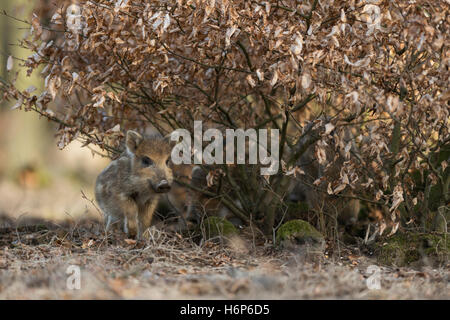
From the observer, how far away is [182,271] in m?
6.86

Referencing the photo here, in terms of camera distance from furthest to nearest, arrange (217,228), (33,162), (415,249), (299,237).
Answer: (33,162) < (217,228) < (299,237) < (415,249)

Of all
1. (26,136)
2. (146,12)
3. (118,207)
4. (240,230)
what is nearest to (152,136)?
(118,207)

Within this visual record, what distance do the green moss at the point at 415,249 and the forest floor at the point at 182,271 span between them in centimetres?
22

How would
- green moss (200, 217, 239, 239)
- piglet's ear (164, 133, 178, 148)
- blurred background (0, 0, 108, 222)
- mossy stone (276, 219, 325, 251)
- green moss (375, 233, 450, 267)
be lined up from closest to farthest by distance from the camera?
green moss (375, 233, 450, 267) < mossy stone (276, 219, 325, 251) < green moss (200, 217, 239, 239) < piglet's ear (164, 133, 178, 148) < blurred background (0, 0, 108, 222)

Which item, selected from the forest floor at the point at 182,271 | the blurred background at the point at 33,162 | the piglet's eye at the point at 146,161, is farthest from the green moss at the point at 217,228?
the blurred background at the point at 33,162

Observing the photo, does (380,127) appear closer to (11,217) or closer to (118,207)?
(118,207)

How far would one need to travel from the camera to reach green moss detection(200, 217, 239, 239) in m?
8.38

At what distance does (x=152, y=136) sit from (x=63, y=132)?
187 cm

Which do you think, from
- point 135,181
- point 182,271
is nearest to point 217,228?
point 135,181

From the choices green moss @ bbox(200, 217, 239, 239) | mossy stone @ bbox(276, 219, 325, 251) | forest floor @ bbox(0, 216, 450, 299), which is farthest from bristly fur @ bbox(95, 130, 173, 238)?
mossy stone @ bbox(276, 219, 325, 251)

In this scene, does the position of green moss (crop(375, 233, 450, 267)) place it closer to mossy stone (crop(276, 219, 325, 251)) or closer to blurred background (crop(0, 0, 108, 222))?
mossy stone (crop(276, 219, 325, 251))

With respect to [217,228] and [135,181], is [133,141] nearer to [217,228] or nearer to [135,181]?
[135,181]

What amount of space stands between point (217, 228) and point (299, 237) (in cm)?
114

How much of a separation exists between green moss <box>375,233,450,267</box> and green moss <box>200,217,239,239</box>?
6.38ft
